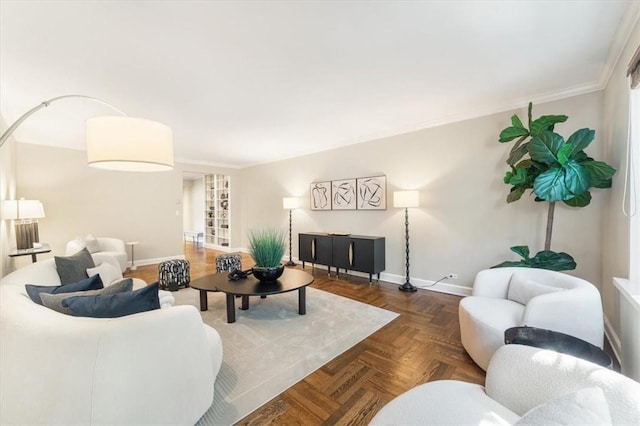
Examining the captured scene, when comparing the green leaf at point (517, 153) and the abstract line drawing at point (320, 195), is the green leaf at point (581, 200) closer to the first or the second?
the green leaf at point (517, 153)

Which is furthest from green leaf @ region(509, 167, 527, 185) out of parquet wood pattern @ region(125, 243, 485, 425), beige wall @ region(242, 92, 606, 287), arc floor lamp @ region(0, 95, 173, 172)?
arc floor lamp @ region(0, 95, 173, 172)

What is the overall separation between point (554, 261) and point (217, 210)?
7.79 m

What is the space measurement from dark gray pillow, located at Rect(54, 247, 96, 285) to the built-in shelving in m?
4.74

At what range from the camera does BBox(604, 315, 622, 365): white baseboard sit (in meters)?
2.07

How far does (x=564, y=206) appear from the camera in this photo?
2.89m

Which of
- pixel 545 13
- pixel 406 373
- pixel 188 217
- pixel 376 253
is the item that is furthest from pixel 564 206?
pixel 188 217

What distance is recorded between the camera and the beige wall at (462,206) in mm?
2816

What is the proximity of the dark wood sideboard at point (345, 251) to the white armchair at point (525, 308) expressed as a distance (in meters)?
1.86

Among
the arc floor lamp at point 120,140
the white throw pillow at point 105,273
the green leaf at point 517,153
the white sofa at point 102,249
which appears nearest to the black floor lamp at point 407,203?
the green leaf at point 517,153

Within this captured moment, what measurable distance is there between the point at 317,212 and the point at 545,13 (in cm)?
434

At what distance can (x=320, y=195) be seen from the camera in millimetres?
5391

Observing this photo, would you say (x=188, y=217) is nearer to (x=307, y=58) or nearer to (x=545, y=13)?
(x=307, y=58)

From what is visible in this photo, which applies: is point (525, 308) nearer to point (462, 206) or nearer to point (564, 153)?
point (564, 153)

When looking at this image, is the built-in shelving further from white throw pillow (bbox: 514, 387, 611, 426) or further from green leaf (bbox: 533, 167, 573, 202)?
white throw pillow (bbox: 514, 387, 611, 426)
